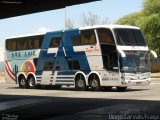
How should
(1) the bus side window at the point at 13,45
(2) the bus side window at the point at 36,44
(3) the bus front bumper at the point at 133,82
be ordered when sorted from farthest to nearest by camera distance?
(1) the bus side window at the point at 13,45 → (2) the bus side window at the point at 36,44 → (3) the bus front bumper at the point at 133,82

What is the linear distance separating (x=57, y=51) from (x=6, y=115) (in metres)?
19.6

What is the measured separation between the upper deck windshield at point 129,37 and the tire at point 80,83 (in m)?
3.35

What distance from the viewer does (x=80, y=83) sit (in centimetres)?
2644

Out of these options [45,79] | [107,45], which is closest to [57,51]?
[45,79]

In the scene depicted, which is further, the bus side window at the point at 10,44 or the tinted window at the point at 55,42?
the bus side window at the point at 10,44

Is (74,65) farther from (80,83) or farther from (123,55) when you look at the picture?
(123,55)

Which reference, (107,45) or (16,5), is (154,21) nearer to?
(107,45)

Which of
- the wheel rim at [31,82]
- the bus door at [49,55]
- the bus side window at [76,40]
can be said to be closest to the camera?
the bus side window at [76,40]

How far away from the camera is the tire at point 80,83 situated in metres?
26.2

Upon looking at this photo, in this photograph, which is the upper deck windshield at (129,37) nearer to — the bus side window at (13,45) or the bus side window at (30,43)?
the bus side window at (30,43)

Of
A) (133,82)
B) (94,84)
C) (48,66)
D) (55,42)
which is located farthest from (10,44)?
(133,82)

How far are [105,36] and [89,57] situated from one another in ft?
5.69

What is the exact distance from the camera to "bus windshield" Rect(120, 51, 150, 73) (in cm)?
2469

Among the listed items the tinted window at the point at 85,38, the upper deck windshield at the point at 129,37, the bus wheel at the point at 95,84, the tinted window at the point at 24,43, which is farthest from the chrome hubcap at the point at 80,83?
the tinted window at the point at 24,43
